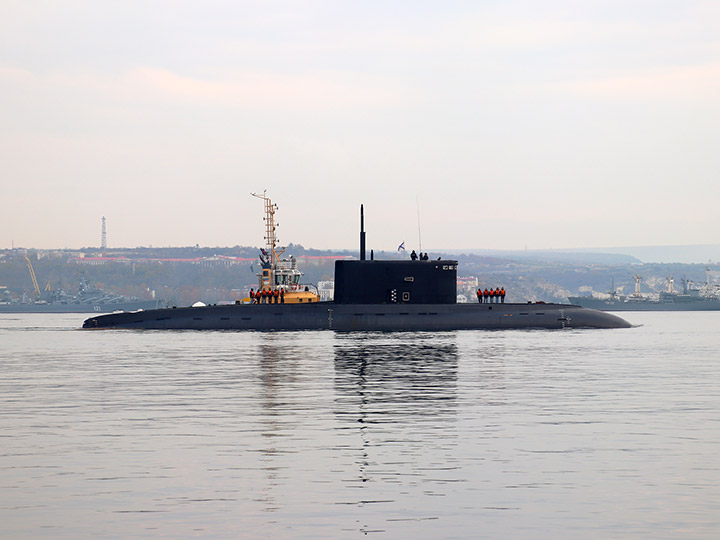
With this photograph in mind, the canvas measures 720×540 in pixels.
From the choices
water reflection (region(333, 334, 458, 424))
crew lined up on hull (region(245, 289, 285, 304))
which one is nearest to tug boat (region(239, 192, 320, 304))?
crew lined up on hull (region(245, 289, 285, 304))

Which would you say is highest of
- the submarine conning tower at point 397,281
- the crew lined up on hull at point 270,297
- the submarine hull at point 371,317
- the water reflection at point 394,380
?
the submarine conning tower at point 397,281

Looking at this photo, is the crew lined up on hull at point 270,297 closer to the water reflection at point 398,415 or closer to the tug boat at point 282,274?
the tug boat at point 282,274

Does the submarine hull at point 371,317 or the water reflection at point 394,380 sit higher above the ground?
the submarine hull at point 371,317

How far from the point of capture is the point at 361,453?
1641 centimetres

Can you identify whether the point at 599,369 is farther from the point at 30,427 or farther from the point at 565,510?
the point at 565,510

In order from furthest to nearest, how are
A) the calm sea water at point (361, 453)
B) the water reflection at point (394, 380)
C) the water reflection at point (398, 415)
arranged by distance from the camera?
the water reflection at point (394, 380)
the water reflection at point (398, 415)
the calm sea water at point (361, 453)

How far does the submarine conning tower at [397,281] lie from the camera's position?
59.6 m

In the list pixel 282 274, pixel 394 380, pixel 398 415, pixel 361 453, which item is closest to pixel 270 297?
pixel 282 274

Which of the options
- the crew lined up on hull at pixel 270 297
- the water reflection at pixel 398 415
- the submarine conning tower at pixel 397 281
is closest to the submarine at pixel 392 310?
the submarine conning tower at pixel 397 281

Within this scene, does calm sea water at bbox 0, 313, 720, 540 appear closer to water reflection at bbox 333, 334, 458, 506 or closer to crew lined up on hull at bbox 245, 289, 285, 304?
water reflection at bbox 333, 334, 458, 506

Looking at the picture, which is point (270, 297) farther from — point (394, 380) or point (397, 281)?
point (394, 380)

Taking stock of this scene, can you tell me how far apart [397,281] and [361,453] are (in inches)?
1706

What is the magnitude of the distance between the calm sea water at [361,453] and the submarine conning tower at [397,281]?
82.2 ft

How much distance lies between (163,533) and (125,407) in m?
12.6
